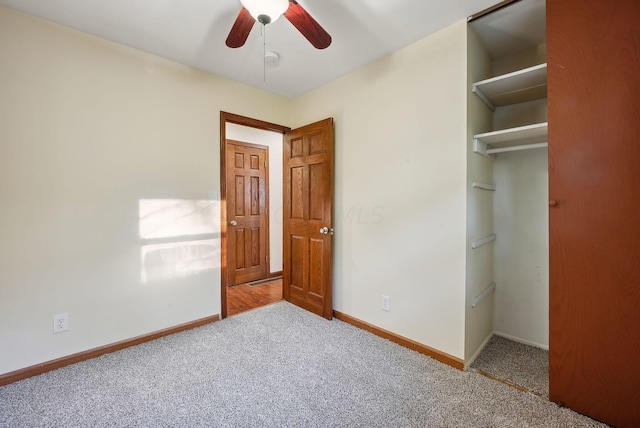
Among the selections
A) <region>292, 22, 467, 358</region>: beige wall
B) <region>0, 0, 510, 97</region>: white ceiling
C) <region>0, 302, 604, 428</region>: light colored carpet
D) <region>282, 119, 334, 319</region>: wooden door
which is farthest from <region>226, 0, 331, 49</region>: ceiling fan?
<region>0, 302, 604, 428</region>: light colored carpet

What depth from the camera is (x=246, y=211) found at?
4.20 m

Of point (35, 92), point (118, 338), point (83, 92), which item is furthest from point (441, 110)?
point (118, 338)

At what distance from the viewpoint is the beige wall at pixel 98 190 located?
1.84 m

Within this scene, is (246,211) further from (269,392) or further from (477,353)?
(477,353)

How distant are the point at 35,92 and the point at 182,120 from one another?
95cm

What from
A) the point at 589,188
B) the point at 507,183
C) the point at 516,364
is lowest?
the point at 516,364

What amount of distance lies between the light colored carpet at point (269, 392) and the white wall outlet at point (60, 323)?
10.8 inches

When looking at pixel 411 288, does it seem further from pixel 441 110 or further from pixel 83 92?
pixel 83 92

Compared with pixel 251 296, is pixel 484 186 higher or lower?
higher

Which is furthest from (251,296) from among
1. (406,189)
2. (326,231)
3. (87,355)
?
(406,189)

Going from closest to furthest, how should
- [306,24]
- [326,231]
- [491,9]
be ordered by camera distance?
[306,24], [491,9], [326,231]

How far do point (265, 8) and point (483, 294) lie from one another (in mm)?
2480

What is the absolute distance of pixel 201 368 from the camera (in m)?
1.97

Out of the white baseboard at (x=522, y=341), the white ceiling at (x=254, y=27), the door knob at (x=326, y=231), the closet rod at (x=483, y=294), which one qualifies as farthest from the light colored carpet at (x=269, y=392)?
the white ceiling at (x=254, y=27)
